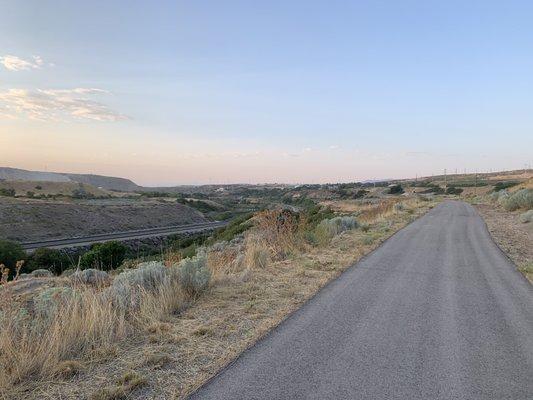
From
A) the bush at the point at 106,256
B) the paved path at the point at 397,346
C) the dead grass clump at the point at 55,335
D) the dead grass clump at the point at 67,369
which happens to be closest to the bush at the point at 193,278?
the dead grass clump at the point at 55,335

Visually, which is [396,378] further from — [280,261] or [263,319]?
[280,261]

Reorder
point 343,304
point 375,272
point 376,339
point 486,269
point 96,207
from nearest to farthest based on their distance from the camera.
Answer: point 376,339
point 343,304
point 375,272
point 486,269
point 96,207

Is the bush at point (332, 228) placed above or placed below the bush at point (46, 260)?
above

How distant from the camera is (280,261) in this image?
42.9 ft

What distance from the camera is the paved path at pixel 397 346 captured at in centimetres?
461

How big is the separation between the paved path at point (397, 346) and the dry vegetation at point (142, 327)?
45 cm

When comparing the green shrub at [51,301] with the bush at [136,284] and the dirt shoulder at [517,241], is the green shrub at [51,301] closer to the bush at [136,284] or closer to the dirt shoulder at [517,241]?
the bush at [136,284]

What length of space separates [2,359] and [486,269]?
1156 cm

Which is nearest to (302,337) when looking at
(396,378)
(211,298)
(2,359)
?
(396,378)

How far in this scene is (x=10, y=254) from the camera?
29.3m

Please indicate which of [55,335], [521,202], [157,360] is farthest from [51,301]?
[521,202]

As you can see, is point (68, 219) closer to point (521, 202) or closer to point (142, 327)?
point (521, 202)

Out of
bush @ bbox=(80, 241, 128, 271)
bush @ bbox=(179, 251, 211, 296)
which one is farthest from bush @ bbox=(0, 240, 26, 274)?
bush @ bbox=(179, 251, 211, 296)

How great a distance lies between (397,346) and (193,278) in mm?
4244
